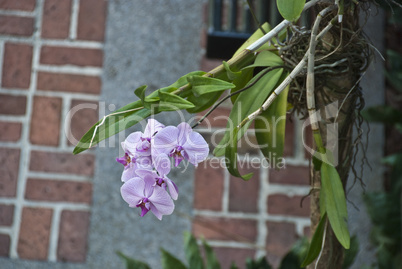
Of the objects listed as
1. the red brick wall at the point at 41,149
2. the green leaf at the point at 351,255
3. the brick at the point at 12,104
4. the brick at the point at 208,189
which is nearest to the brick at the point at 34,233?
the red brick wall at the point at 41,149

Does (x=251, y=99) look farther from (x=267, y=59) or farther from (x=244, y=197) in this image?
(x=244, y=197)

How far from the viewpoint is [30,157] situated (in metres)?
1.19

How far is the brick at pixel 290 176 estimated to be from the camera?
1188 millimetres

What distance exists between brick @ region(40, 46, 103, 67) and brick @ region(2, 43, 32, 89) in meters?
0.04

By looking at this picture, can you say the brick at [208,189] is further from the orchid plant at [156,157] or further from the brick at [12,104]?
the orchid plant at [156,157]

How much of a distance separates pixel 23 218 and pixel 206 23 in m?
0.66

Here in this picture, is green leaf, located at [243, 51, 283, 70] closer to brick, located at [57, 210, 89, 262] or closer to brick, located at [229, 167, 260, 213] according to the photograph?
brick, located at [229, 167, 260, 213]

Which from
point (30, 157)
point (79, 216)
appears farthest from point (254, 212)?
point (30, 157)

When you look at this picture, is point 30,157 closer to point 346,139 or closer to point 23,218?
point 23,218

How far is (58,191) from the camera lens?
119 cm

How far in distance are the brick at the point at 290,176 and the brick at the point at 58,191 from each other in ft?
1.49

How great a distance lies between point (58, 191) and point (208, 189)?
37cm

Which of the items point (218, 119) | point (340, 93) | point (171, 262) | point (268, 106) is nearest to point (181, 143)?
point (268, 106)

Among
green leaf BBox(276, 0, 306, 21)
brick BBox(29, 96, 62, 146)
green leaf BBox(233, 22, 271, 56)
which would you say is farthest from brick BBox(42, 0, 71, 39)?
green leaf BBox(276, 0, 306, 21)
